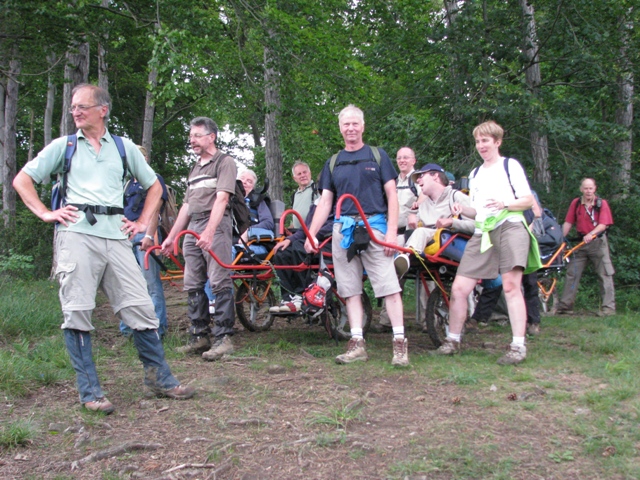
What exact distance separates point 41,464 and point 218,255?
2.85 metres

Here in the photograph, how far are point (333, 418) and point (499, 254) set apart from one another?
2.36 metres

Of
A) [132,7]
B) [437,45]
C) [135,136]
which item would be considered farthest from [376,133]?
[135,136]

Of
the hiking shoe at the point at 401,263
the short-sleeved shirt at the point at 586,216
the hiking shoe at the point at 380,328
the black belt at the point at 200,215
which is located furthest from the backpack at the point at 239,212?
the short-sleeved shirt at the point at 586,216

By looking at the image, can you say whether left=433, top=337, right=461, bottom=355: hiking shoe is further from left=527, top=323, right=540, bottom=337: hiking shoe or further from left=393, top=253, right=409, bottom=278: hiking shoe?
left=527, top=323, right=540, bottom=337: hiking shoe

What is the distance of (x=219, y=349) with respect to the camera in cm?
587

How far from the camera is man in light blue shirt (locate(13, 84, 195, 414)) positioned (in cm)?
401

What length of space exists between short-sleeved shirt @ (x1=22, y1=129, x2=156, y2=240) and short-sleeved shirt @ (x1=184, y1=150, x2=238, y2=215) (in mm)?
1624

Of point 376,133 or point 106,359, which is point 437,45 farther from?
point 106,359

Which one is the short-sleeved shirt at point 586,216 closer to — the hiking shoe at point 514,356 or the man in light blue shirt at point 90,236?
the hiking shoe at point 514,356

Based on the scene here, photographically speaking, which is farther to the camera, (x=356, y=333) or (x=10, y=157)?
(x=10, y=157)

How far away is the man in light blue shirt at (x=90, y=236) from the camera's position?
401 centimetres

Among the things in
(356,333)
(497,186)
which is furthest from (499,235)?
(356,333)

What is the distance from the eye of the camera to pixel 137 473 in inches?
127

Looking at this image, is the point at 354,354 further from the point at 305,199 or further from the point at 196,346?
the point at 305,199
